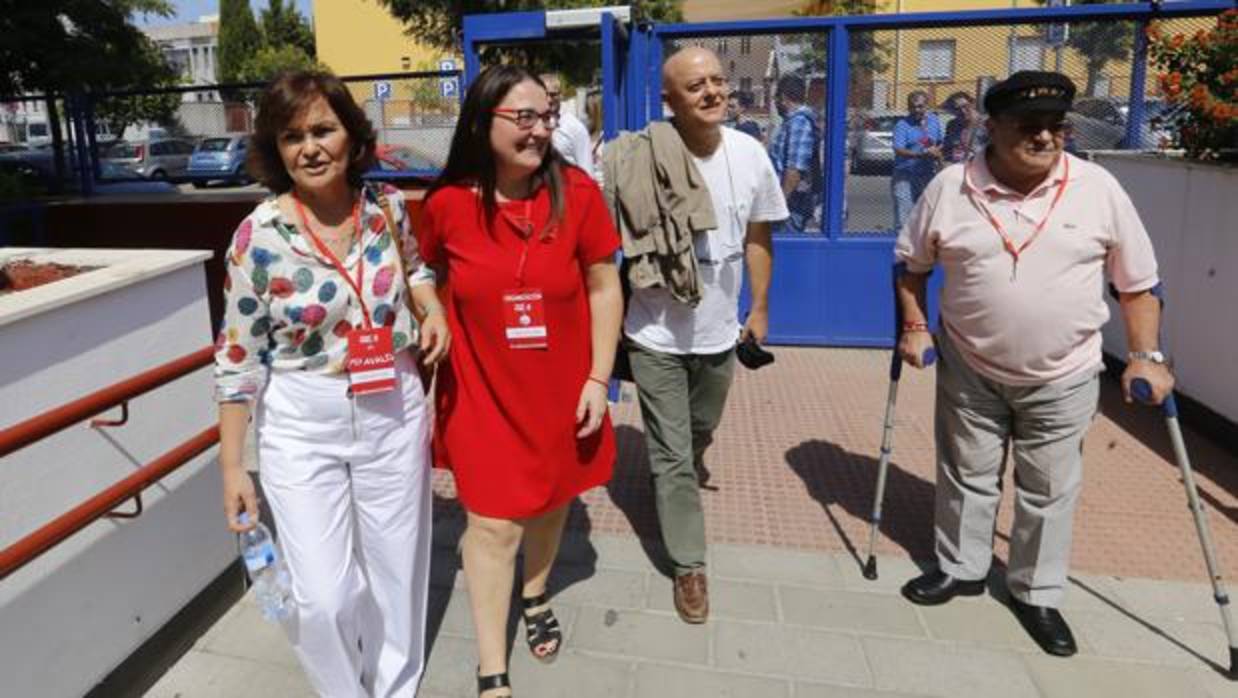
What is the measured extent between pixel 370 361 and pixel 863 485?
2830mm

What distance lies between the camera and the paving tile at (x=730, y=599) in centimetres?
324

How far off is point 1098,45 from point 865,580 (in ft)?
15.2

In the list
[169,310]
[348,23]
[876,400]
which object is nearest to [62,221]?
[169,310]

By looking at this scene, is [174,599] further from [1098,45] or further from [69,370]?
[1098,45]

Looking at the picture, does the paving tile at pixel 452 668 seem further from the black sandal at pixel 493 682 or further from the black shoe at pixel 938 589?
the black shoe at pixel 938 589

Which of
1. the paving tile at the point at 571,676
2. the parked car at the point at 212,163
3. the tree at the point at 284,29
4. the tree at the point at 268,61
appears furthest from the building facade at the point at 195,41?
the paving tile at the point at 571,676

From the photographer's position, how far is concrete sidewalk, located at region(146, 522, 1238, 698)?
Result: 111 inches

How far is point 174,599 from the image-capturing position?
9.70 ft

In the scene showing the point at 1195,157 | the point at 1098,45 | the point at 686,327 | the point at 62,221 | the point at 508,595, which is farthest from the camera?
the point at 62,221

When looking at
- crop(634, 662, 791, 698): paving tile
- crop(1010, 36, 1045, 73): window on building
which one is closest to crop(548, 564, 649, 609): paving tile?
crop(634, 662, 791, 698): paving tile

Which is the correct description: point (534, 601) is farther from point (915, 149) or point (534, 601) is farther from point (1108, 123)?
point (1108, 123)

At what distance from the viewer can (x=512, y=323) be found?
251 centimetres

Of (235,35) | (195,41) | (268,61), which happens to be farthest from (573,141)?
(195,41)

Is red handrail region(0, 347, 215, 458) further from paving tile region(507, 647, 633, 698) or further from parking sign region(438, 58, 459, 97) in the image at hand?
parking sign region(438, 58, 459, 97)
